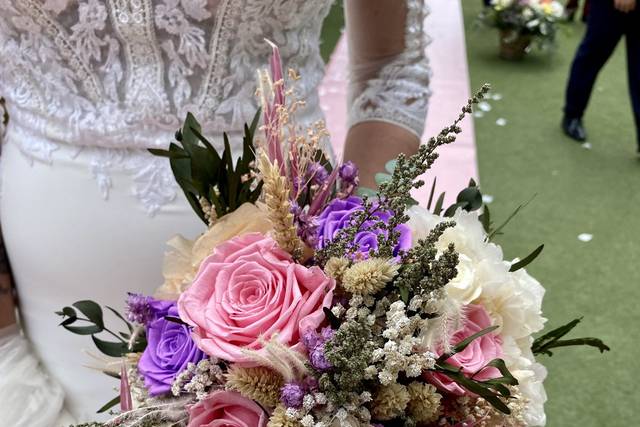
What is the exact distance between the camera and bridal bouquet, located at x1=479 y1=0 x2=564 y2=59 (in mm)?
4855

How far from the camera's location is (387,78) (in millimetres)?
1067

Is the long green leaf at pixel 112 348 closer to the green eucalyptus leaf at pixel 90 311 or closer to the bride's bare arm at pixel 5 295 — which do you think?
the green eucalyptus leaf at pixel 90 311

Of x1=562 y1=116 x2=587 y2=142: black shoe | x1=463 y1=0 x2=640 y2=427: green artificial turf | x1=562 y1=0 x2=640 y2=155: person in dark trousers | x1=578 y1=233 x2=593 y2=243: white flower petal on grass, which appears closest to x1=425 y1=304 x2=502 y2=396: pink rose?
x1=463 y1=0 x2=640 y2=427: green artificial turf

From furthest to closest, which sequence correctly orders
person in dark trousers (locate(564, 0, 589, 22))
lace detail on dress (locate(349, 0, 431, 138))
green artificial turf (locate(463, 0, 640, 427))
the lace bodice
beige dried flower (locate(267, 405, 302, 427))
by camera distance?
person in dark trousers (locate(564, 0, 589, 22)) < green artificial turf (locate(463, 0, 640, 427)) < lace detail on dress (locate(349, 0, 431, 138)) < the lace bodice < beige dried flower (locate(267, 405, 302, 427))

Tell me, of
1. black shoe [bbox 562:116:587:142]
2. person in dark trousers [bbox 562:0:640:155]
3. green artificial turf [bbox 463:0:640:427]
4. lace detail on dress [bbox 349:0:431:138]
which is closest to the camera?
lace detail on dress [bbox 349:0:431:138]

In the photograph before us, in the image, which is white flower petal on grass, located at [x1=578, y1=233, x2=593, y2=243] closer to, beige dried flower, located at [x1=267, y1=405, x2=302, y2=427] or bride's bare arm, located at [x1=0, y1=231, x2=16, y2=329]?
bride's bare arm, located at [x1=0, y1=231, x2=16, y2=329]

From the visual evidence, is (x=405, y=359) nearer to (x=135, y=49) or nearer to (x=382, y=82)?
(x=135, y=49)

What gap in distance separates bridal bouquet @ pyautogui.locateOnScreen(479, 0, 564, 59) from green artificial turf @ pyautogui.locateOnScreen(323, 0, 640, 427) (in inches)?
6.1

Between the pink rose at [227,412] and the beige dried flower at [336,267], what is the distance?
0.12 metres

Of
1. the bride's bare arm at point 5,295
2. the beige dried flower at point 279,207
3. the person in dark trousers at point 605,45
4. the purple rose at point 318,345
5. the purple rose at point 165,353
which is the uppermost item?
the beige dried flower at point 279,207

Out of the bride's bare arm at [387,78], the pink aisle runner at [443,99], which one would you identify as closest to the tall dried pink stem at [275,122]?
the bride's bare arm at [387,78]

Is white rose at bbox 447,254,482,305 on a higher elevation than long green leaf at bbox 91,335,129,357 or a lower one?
higher

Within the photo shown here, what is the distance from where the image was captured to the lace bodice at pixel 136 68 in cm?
82

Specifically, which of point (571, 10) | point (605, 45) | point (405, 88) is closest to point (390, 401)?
point (405, 88)
